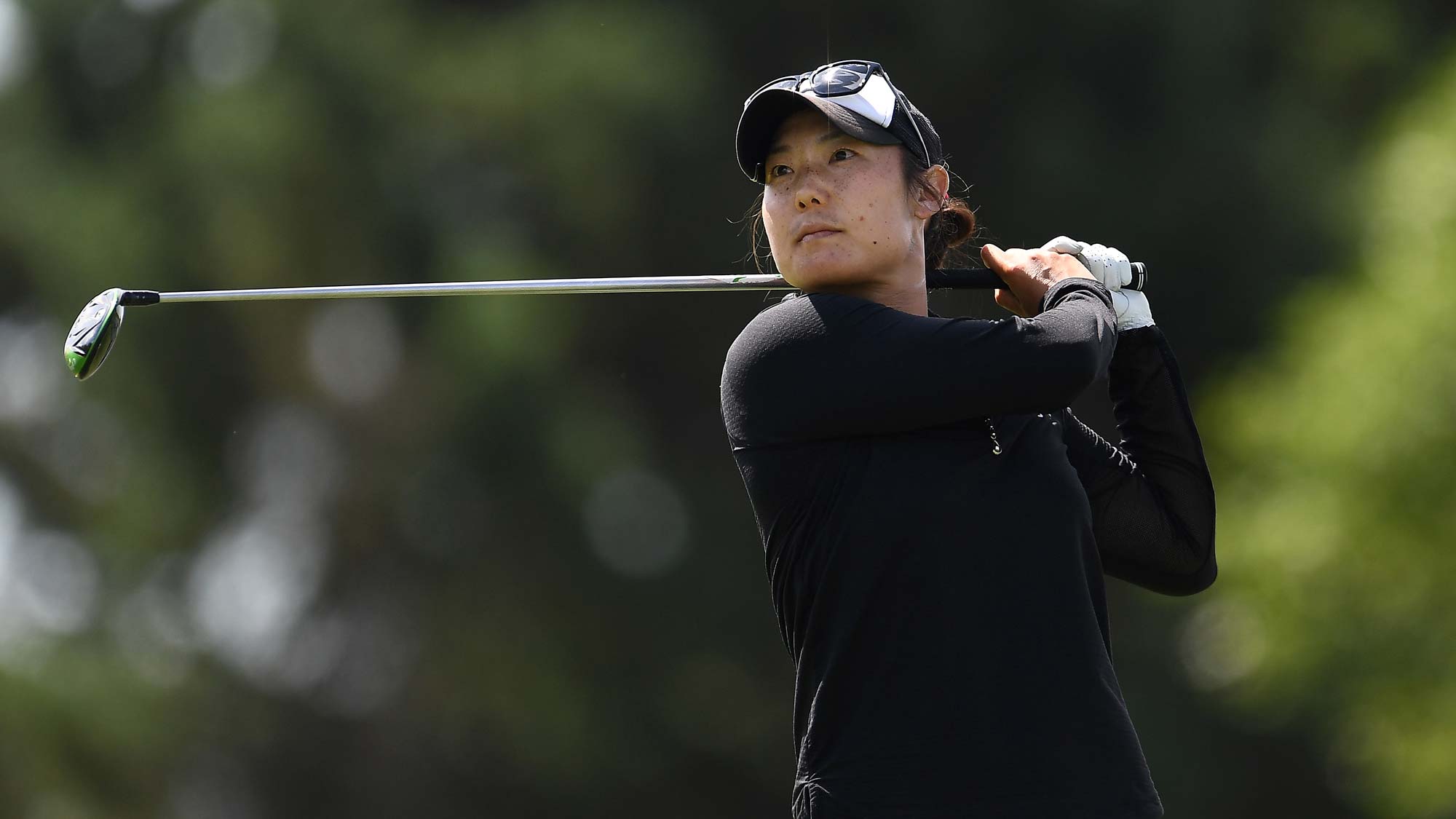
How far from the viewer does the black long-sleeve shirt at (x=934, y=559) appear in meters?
1.58

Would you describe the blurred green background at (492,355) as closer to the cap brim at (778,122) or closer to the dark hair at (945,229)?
the dark hair at (945,229)

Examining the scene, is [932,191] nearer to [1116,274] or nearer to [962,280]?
[962,280]

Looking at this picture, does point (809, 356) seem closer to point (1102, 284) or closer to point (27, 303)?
point (1102, 284)

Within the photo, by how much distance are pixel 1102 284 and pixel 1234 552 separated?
483 centimetres

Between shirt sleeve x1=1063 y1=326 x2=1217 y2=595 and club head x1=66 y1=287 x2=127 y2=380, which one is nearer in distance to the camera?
shirt sleeve x1=1063 y1=326 x2=1217 y2=595

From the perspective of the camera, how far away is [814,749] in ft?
5.41

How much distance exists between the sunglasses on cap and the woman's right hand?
17cm

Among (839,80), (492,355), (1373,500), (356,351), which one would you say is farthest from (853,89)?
(356,351)

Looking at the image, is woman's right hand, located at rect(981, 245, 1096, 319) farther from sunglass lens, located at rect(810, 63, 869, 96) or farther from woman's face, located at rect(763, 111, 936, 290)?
sunglass lens, located at rect(810, 63, 869, 96)

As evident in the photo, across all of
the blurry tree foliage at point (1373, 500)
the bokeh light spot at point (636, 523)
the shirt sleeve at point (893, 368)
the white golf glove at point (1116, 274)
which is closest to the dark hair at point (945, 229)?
the white golf glove at point (1116, 274)

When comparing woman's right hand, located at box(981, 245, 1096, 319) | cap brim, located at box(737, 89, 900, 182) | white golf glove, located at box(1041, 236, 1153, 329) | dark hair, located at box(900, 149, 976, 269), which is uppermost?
cap brim, located at box(737, 89, 900, 182)

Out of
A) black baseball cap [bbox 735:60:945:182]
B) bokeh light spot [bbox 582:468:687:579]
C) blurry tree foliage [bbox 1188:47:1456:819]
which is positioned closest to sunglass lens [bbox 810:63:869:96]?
black baseball cap [bbox 735:60:945:182]

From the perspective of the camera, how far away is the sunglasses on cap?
1804 mm

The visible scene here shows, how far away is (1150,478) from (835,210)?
44 centimetres
